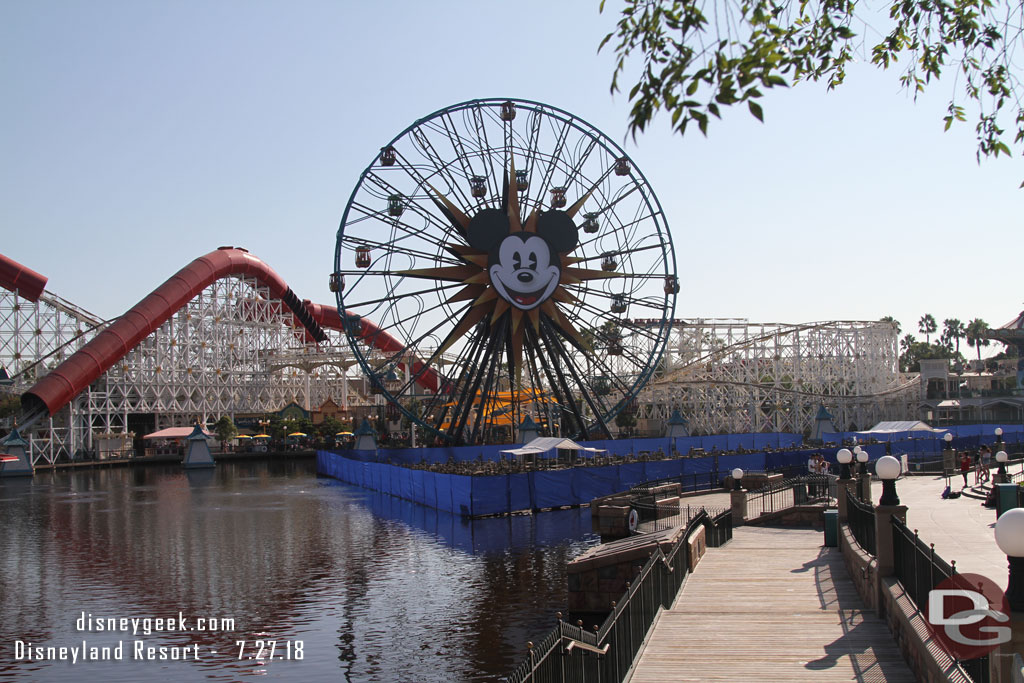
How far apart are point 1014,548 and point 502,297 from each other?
133 ft

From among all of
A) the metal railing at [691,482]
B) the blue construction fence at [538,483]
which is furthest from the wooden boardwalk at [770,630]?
the blue construction fence at [538,483]

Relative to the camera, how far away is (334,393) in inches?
4171

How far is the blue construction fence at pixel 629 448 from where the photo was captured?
49.2m

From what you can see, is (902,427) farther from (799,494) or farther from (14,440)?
(14,440)

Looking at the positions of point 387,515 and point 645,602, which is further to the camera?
point 387,515

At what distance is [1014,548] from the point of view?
24.9 feet

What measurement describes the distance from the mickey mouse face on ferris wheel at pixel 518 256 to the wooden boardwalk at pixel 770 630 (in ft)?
96.6

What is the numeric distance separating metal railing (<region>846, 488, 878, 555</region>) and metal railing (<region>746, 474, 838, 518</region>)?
23.3 ft

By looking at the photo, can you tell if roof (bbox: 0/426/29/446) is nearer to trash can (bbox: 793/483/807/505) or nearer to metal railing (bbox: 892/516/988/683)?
trash can (bbox: 793/483/807/505)

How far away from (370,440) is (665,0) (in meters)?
54.6

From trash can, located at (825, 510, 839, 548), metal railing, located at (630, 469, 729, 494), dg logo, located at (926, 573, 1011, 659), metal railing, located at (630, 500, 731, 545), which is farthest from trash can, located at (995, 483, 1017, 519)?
dg logo, located at (926, 573, 1011, 659)

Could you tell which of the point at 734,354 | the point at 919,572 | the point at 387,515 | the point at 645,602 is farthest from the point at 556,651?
the point at 734,354

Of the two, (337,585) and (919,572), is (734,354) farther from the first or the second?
(919,572)

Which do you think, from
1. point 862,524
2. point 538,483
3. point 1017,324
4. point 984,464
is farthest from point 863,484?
point 1017,324
